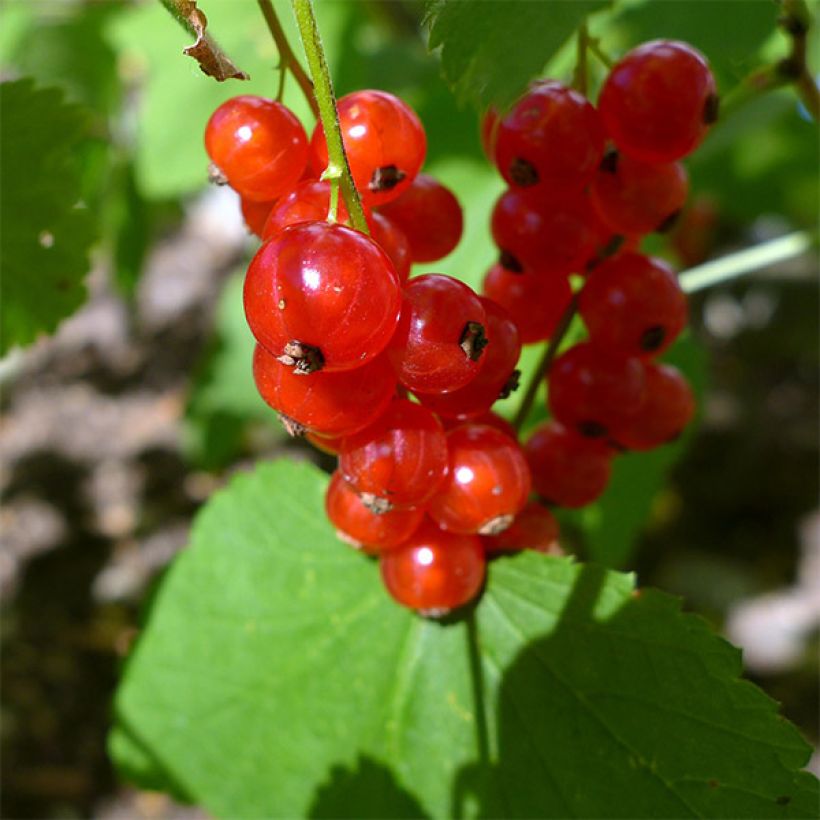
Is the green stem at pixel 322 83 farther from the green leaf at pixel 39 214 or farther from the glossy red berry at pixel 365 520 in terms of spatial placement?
the green leaf at pixel 39 214

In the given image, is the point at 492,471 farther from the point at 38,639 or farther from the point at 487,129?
the point at 38,639

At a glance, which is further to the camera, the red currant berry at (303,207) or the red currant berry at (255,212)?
the red currant berry at (255,212)

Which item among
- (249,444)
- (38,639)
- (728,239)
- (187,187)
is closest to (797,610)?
(728,239)

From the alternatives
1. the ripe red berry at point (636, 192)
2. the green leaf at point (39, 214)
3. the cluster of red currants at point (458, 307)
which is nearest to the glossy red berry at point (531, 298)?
the cluster of red currants at point (458, 307)

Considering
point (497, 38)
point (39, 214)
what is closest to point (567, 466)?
point (497, 38)

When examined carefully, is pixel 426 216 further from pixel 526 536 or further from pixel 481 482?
pixel 526 536
